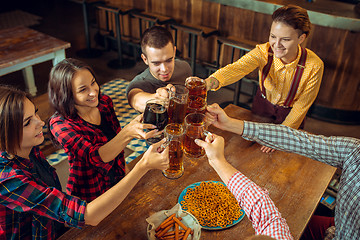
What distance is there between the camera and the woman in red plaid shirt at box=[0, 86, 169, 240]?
4.22 ft

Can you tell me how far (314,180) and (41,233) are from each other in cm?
143

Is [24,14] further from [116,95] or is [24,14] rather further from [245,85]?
[245,85]

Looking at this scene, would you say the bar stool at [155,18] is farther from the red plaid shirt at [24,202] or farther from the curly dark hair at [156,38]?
the red plaid shirt at [24,202]

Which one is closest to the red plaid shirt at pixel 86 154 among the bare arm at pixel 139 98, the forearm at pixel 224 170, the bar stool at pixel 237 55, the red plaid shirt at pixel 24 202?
the bare arm at pixel 139 98

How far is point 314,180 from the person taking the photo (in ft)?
5.69

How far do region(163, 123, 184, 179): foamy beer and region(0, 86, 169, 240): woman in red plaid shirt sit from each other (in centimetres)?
8

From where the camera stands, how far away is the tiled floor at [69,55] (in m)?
3.95

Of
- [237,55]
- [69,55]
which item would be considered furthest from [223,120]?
[69,55]

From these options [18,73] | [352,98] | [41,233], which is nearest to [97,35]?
[18,73]

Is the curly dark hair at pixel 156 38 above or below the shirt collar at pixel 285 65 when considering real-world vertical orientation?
above

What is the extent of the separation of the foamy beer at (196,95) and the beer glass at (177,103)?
0.24 feet

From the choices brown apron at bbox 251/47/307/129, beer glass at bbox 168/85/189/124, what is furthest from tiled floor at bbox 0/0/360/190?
brown apron at bbox 251/47/307/129

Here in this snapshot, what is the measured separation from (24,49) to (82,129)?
2138mm

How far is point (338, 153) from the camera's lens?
1.59 metres
